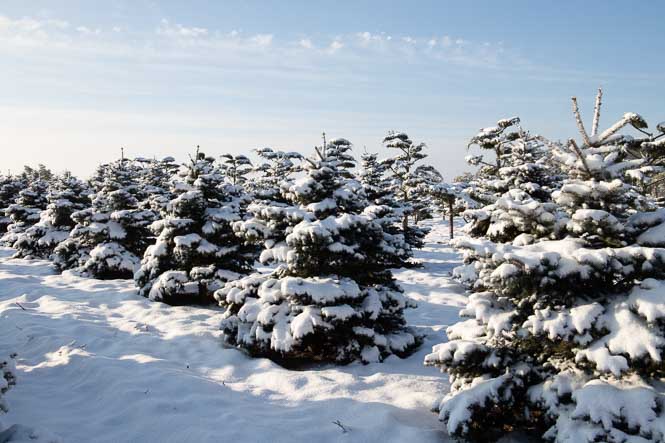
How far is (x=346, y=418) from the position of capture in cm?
551

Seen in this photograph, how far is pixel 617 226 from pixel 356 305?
4.31 m

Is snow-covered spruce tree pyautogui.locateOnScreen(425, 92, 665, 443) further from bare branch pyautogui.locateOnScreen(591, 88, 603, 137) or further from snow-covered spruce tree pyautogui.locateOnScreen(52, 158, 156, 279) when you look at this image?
snow-covered spruce tree pyautogui.locateOnScreen(52, 158, 156, 279)

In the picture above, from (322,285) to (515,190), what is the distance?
3.47 meters

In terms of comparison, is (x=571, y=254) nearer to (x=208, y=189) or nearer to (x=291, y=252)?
(x=291, y=252)

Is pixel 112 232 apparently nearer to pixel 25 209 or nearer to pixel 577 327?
pixel 25 209

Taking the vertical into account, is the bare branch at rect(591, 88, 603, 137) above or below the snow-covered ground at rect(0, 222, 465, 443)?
above

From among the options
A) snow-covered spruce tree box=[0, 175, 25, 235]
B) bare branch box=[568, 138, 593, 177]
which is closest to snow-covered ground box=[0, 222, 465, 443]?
bare branch box=[568, 138, 593, 177]

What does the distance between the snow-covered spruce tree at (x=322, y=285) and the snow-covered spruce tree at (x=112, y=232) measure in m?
8.52

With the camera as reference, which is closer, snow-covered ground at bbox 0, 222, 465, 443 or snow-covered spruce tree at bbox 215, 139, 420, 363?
snow-covered ground at bbox 0, 222, 465, 443

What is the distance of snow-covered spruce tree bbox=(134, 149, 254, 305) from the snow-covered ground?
1.05m

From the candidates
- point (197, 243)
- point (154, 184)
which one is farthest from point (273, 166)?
point (197, 243)

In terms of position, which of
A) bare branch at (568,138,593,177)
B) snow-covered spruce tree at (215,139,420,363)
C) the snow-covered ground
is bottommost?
the snow-covered ground

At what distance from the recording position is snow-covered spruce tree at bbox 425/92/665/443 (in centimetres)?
380

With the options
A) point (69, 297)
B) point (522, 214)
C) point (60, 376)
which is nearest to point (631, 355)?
point (522, 214)
